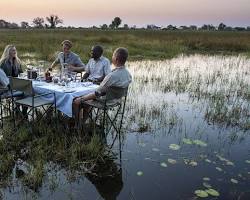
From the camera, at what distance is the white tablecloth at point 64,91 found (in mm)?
5781

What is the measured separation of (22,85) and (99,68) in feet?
6.67

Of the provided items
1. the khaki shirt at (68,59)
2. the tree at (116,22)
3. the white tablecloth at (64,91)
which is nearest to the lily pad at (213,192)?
the white tablecloth at (64,91)

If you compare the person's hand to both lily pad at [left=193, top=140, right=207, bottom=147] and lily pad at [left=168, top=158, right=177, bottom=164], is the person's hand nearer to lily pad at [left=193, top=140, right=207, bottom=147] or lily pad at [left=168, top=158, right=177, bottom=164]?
lily pad at [left=193, top=140, right=207, bottom=147]

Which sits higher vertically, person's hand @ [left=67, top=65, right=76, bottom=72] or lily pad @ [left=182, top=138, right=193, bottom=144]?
person's hand @ [left=67, top=65, right=76, bottom=72]

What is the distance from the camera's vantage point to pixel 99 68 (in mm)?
7309

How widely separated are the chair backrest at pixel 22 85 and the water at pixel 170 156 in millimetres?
1483

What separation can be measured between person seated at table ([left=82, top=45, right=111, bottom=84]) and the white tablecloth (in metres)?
1.09

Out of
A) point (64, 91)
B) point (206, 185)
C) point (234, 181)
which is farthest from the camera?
point (64, 91)

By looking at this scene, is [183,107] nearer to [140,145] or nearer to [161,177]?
[140,145]

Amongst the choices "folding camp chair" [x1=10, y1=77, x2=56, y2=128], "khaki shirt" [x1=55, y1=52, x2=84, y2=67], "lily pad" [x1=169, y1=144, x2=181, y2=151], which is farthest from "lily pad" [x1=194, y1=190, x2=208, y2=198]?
"khaki shirt" [x1=55, y1=52, x2=84, y2=67]

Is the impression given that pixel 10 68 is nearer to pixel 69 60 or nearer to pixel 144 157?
pixel 69 60

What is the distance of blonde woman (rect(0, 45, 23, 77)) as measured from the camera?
687 cm

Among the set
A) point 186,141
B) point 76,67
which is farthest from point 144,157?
point 76,67

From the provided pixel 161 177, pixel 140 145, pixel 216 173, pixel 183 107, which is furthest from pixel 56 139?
pixel 183 107
